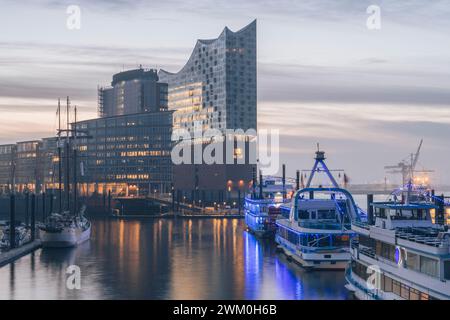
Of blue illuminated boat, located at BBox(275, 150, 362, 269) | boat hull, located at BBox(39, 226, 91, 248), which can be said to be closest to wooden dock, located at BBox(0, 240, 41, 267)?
boat hull, located at BBox(39, 226, 91, 248)

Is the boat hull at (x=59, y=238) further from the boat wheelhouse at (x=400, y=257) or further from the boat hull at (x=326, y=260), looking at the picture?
the boat wheelhouse at (x=400, y=257)

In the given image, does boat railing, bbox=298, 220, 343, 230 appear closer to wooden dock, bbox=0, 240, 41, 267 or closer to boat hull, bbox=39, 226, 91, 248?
wooden dock, bbox=0, 240, 41, 267

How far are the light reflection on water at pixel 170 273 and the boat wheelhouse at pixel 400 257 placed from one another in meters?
5.21

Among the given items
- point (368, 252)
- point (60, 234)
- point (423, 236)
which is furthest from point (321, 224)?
point (60, 234)

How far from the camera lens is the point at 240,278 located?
201ft

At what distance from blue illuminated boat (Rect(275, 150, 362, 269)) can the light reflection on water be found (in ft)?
4.00

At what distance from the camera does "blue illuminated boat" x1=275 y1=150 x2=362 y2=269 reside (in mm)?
60625

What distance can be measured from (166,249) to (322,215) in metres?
26.0

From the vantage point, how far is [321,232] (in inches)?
2410

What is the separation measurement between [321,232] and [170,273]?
14.8 metres

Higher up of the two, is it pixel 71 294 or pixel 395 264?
pixel 395 264

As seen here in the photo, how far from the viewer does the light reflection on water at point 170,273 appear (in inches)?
2094

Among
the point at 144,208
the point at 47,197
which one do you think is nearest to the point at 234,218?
the point at 144,208
